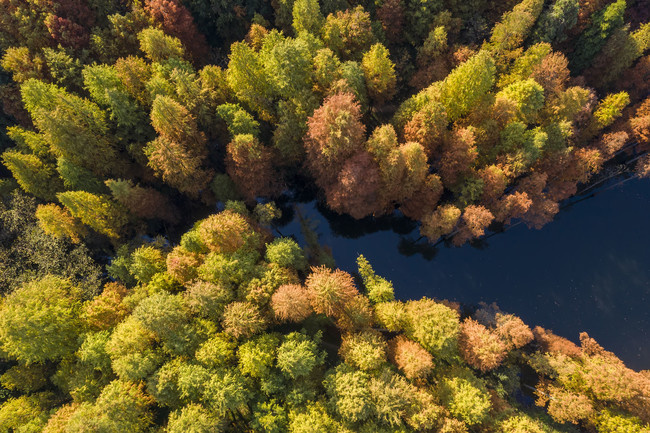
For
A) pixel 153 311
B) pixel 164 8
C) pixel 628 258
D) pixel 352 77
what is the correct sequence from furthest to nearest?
pixel 628 258
pixel 164 8
pixel 352 77
pixel 153 311

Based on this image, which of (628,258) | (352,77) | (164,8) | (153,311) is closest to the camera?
(153,311)

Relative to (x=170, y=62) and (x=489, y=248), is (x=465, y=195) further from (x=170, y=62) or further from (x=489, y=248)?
(x=170, y=62)

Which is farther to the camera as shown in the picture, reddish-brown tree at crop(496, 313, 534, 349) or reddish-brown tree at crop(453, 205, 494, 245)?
reddish-brown tree at crop(453, 205, 494, 245)

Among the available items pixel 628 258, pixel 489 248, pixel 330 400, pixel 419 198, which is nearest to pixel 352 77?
pixel 419 198

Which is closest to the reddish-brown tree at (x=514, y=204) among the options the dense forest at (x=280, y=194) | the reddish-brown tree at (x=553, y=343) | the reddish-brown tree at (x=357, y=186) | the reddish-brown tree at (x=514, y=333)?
the dense forest at (x=280, y=194)

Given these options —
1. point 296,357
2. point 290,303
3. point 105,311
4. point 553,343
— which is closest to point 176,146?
point 105,311

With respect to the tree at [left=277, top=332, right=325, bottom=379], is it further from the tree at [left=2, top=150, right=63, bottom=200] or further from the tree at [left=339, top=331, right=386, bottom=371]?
the tree at [left=2, top=150, right=63, bottom=200]

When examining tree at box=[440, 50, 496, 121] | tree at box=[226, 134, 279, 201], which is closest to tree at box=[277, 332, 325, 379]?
tree at box=[226, 134, 279, 201]
